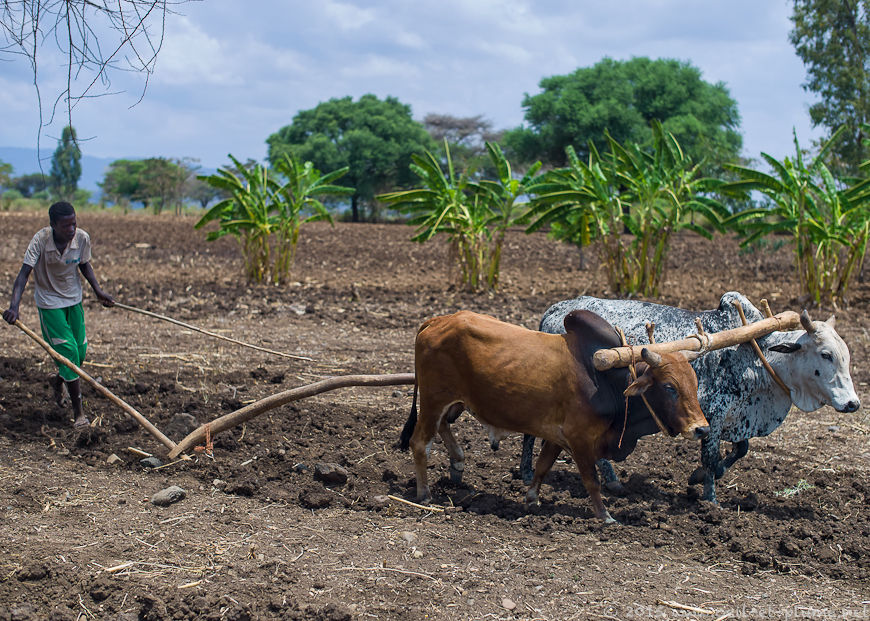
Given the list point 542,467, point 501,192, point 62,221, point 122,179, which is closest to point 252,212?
point 501,192

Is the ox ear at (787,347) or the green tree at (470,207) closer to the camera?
the ox ear at (787,347)

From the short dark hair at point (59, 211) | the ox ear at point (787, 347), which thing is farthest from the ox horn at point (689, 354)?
the short dark hair at point (59, 211)

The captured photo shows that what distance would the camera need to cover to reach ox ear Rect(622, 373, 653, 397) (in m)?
4.56

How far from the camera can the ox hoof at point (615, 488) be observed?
550cm

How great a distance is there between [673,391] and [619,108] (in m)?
32.3

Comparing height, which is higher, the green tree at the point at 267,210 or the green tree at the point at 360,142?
the green tree at the point at 360,142

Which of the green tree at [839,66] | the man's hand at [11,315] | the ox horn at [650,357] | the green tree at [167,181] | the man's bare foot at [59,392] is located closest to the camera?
the ox horn at [650,357]

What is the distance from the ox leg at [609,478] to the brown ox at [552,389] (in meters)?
0.56

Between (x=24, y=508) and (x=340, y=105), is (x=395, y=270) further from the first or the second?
(x=340, y=105)

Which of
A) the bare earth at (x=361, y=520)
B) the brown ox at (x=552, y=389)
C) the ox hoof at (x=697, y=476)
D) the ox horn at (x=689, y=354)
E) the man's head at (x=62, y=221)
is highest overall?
the man's head at (x=62, y=221)

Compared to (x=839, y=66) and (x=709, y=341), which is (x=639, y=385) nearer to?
(x=709, y=341)

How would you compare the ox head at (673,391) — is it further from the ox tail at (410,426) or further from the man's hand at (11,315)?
the man's hand at (11,315)

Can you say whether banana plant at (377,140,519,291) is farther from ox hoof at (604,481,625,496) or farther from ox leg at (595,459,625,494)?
ox hoof at (604,481,625,496)

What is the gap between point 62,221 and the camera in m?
6.28
